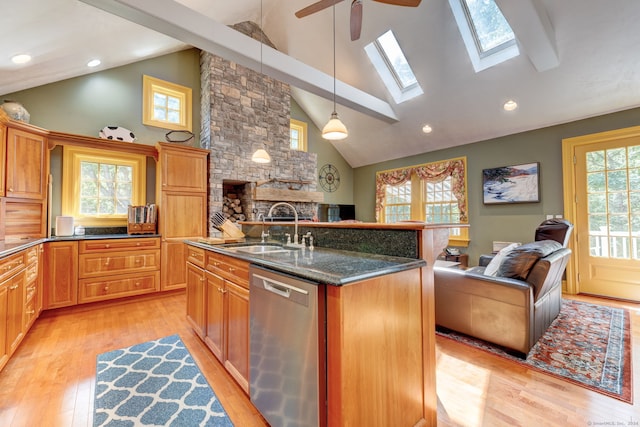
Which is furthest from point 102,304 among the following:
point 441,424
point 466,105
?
point 466,105

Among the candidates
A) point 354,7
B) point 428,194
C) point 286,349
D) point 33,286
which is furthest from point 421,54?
point 33,286

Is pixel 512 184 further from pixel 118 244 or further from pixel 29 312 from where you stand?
pixel 29 312

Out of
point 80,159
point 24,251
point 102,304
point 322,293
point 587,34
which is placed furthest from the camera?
point 80,159

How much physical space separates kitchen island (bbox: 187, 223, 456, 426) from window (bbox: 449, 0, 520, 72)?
12.2 ft

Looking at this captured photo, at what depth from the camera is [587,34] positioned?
3.18 meters

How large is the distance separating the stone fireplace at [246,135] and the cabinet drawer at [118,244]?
3.00ft

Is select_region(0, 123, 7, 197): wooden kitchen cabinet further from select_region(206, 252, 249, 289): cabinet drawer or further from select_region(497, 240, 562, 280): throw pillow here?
select_region(497, 240, 562, 280): throw pillow

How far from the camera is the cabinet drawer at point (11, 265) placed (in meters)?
1.91

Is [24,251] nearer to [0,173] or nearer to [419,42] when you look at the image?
[0,173]

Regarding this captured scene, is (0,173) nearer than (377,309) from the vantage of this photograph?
No

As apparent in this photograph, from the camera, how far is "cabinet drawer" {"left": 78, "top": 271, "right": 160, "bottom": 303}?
11.1 feet

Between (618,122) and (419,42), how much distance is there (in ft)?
9.83

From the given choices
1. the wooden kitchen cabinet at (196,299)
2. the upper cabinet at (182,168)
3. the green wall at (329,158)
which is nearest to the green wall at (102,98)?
the upper cabinet at (182,168)

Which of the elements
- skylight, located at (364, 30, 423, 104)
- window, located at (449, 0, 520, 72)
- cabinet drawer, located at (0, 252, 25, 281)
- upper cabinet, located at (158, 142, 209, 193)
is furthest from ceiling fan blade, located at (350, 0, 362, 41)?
cabinet drawer, located at (0, 252, 25, 281)
